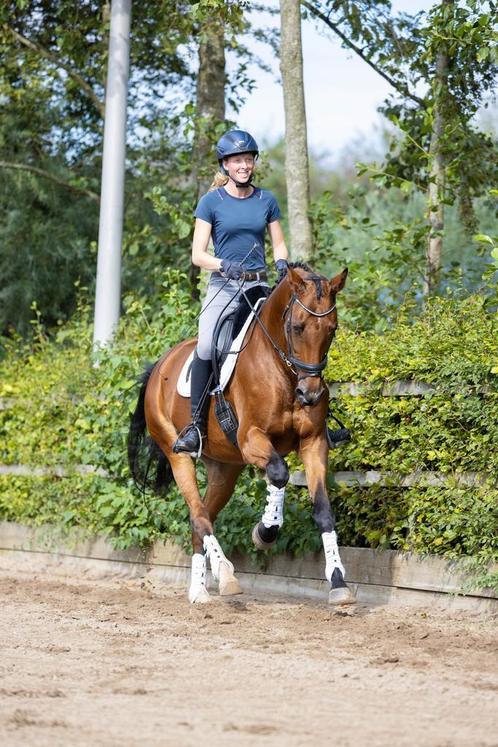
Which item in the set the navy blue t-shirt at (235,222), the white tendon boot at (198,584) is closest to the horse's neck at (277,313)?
the navy blue t-shirt at (235,222)

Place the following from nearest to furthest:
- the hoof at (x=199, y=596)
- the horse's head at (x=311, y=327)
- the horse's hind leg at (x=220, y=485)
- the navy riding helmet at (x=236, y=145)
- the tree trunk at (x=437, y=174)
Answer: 1. the horse's head at (x=311, y=327)
2. the navy riding helmet at (x=236, y=145)
3. the hoof at (x=199, y=596)
4. the horse's hind leg at (x=220, y=485)
5. the tree trunk at (x=437, y=174)

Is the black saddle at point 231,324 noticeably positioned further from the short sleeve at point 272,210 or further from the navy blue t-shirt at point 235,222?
the short sleeve at point 272,210

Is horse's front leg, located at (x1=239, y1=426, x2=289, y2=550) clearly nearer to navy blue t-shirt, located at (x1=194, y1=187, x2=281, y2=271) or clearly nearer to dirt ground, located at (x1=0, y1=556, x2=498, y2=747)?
dirt ground, located at (x1=0, y1=556, x2=498, y2=747)

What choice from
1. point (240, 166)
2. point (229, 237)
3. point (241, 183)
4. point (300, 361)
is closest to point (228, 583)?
point (300, 361)

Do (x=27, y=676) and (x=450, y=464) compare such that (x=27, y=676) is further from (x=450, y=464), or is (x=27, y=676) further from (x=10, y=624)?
(x=450, y=464)

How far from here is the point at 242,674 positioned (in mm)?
6066

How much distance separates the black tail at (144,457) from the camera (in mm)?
10281

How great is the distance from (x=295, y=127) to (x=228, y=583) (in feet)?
18.7

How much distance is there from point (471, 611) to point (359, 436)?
181 cm

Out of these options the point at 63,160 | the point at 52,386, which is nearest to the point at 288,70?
the point at 52,386

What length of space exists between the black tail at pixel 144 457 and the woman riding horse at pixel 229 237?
1.34m

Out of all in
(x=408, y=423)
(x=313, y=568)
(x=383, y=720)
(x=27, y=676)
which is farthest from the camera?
(x=313, y=568)

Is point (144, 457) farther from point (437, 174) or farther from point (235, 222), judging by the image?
point (437, 174)

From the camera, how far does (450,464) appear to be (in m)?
8.51
